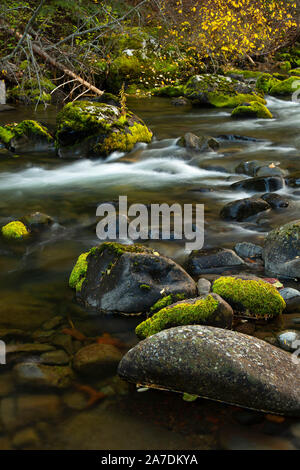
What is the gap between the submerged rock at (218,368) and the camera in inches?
118

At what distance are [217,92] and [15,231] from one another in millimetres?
11765

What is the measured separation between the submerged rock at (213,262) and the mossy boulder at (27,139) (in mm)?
7093

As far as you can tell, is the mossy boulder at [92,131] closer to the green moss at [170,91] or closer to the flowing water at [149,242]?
the flowing water at [149,242]

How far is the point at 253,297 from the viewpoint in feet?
13.5

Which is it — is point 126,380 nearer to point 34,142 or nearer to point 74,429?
point 74,429

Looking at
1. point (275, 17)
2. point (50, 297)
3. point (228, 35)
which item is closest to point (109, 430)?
point (50, 297)

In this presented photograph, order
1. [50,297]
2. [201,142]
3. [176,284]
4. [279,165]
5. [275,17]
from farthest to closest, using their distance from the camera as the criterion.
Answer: [275,17]
[201,142]
[279,165]
[50,297]
[176,284]

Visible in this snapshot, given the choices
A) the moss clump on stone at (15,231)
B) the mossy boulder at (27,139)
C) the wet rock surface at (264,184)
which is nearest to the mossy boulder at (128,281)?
the moss clump on stone at (15,231)

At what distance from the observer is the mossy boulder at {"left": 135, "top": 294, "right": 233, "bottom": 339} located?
373cm

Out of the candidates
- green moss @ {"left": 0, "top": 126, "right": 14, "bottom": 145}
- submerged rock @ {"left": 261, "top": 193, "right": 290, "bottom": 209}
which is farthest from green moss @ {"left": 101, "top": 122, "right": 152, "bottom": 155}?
submerged rock @ {"left": 261, "top": 193, "right": 290, "bottom": 209}

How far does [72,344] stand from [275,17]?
2417 centimetres

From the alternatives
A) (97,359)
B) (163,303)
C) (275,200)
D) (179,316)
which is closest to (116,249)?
(163,303)

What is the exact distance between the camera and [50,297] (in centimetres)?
463

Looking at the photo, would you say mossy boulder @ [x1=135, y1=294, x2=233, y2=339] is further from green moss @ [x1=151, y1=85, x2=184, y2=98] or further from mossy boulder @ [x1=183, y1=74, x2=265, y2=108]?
green moss @ [x1=151, y1=85, x2=184, y2=98]
